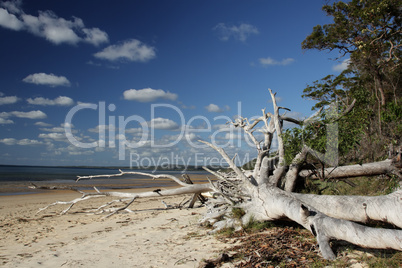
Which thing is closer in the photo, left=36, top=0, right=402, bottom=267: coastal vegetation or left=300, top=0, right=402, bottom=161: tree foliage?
left=36, top=0, right=402, bottom=267: coastal vegetation

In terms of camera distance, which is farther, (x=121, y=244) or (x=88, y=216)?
(x=88, y=216)

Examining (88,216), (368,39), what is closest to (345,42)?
(368,39)

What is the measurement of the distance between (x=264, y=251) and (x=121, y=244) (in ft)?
9.68

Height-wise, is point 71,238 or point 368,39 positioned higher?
point 368,39

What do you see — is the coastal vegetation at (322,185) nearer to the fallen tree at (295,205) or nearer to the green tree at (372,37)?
the fallen tree at (295,205)

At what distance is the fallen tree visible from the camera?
3553mm

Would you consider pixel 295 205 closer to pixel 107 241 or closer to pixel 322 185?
pixel 322 185

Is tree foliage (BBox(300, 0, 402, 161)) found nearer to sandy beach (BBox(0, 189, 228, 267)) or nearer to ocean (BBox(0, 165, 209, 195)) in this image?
sandy beach (BBox(0, 189, 228, 267))

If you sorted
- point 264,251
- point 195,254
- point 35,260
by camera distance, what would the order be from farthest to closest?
point 35,260 → point 195,254 → point 264,251

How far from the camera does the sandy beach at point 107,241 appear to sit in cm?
462

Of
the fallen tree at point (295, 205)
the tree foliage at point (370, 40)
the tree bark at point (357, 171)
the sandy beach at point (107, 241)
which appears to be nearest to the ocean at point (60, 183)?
the sandy beach at point (107, 241)

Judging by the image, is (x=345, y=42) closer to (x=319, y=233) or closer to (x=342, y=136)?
(x=342, y=136)

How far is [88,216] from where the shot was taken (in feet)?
31.2

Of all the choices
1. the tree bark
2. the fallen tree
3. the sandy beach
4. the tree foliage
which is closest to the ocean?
the sandy beach
